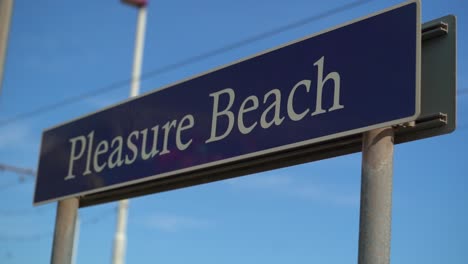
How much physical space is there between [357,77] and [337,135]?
0.87 feet

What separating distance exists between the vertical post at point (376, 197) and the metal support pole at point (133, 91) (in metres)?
12.3

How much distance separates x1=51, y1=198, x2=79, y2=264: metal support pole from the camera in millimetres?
5164

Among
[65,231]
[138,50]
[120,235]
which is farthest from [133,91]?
[65,231]

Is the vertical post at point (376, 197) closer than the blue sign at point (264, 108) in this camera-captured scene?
Yes

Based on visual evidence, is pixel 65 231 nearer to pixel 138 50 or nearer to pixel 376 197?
pixel 376 197

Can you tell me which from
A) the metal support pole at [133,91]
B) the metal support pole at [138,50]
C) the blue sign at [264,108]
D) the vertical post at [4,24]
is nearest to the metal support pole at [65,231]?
the blue sign at [264,108]

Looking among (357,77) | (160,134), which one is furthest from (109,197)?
(357,77)

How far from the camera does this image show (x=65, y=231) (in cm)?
525

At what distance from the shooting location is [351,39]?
11.9ft

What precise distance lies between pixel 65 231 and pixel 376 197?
253 centimetres

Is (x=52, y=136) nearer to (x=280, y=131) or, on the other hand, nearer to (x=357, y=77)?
(x=280, y=131)

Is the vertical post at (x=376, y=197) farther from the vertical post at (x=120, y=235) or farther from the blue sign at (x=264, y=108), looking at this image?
the vertical post at (x=120, y=235)

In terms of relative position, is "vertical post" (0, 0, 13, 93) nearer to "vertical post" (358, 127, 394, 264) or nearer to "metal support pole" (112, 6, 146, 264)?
"vertical post" (358, 127, 394, 264)

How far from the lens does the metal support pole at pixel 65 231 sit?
5164 mm
